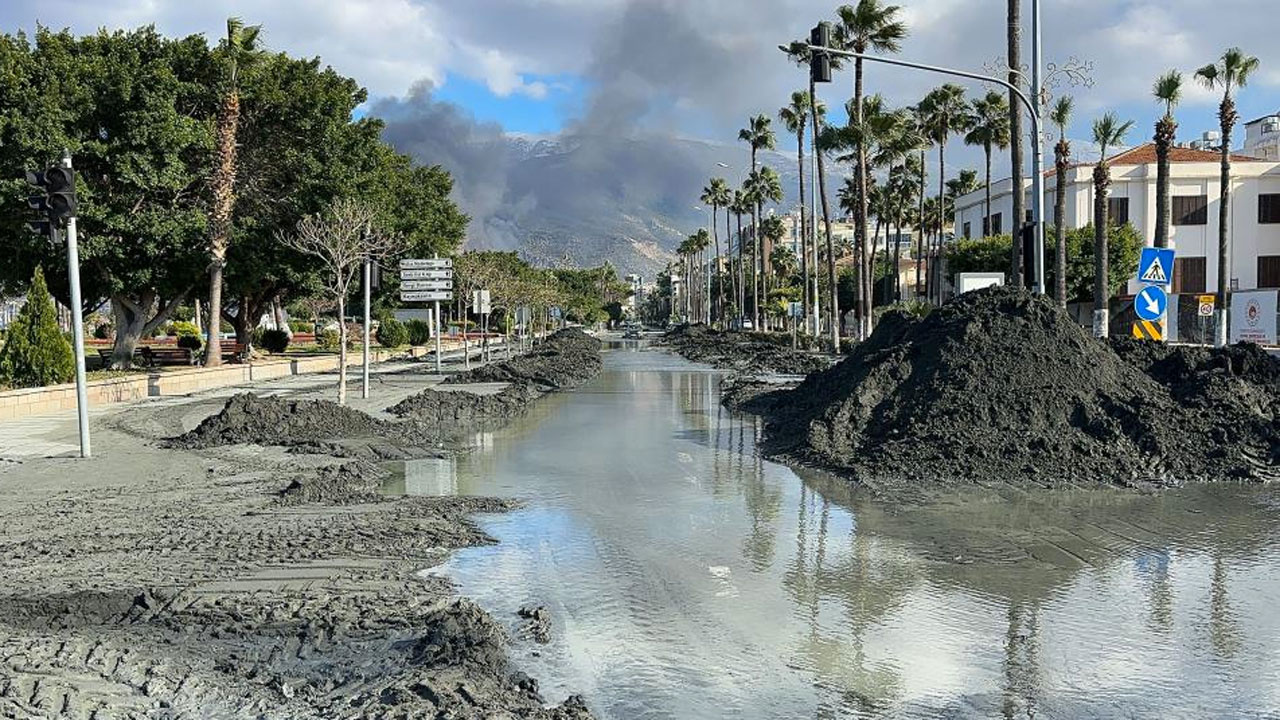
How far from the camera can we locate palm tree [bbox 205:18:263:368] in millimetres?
34000

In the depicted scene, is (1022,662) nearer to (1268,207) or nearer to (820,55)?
(820,55)

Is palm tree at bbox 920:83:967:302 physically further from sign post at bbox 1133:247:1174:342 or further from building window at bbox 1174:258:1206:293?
sign post at bbox 1133:247:1174:342

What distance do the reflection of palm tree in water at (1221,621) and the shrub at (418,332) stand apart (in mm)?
62786

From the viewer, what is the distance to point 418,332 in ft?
236

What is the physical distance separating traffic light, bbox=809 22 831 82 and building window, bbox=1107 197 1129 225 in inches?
2002

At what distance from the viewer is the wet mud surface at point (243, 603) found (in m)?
5.55

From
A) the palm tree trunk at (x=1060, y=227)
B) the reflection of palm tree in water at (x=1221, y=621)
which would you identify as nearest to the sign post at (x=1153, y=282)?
the palm tree trunk at (x=1060, y=227)

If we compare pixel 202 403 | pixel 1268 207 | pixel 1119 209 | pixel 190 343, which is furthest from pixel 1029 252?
pixel 1268 207

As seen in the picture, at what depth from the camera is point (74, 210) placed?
591 inches

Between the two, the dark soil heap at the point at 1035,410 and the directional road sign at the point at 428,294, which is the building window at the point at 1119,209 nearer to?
the directional road sign at the point at 428,294

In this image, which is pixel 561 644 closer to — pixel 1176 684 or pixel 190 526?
pixel 1176 684

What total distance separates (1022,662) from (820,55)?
1450 cm

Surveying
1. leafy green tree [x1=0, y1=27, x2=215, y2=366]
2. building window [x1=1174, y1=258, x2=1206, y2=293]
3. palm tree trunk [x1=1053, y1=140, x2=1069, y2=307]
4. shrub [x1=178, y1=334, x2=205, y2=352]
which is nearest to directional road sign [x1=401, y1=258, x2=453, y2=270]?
leafy green tree [x1=0, y1=27, x2=215, y2=366]

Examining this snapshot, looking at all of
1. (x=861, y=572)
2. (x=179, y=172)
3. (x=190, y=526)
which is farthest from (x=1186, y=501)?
(x=179, y=172)
